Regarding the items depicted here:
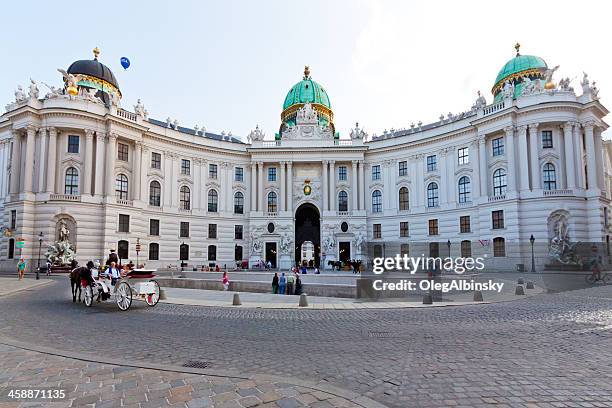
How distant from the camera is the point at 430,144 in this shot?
49281 mm

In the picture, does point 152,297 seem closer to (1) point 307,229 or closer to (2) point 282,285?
(2) point 282,285

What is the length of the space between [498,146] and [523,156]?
3785 millimetres

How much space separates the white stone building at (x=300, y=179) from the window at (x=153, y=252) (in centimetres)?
13

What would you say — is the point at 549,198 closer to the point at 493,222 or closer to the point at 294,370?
the point at 493,222

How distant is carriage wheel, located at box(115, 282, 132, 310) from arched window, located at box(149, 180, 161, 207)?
35.9m

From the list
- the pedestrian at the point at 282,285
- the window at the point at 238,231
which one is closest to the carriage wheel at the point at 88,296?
the pedestrian at the point at 282,285

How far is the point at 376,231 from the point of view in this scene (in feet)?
173

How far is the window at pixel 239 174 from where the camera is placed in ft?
179

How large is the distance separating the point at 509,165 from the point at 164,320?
41.1m

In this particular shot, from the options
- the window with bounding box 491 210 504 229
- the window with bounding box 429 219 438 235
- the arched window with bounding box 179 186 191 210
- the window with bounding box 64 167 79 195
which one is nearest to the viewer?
the window with bounding box 491 210 504 229

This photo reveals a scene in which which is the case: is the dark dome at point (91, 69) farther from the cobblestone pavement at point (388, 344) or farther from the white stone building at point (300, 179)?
the cobblestone pavement at point (388, 344)

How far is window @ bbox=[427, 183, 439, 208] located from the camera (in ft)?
160

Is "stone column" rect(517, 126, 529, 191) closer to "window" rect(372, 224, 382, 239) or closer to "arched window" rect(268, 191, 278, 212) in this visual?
"window" rect(372, 224, 382, 239)

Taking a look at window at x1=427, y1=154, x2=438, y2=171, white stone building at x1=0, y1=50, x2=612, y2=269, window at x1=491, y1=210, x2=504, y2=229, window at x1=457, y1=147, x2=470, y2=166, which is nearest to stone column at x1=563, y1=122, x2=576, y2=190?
white stone building at x1=0, y1=50, x2=612, y2=269
